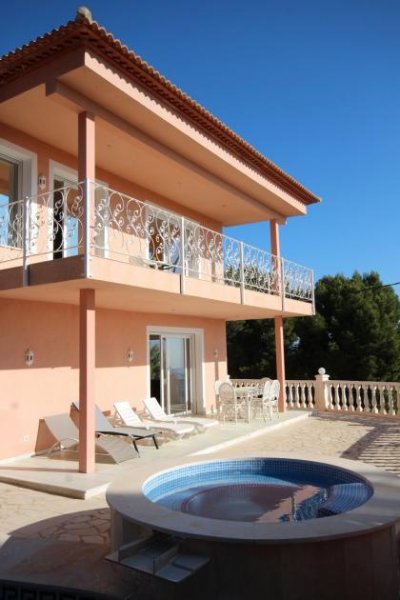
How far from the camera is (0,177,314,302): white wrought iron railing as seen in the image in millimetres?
8781

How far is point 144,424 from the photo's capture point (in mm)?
11602

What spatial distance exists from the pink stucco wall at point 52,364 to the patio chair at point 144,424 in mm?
739

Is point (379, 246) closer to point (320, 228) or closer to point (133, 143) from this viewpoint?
→ point (320, 228)

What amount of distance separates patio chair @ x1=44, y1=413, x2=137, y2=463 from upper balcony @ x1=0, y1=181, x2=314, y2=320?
8.79ft

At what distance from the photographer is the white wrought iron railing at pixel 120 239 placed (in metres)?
8.78

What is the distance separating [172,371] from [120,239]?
4.88m

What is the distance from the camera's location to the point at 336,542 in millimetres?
4043

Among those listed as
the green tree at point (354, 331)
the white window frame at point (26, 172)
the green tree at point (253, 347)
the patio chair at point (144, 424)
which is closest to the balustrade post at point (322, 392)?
the patio chair at point (144, 424)

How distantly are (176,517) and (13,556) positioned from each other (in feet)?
7.23

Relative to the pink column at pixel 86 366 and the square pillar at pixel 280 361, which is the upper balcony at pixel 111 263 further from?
the square pillar at pixel 280 361

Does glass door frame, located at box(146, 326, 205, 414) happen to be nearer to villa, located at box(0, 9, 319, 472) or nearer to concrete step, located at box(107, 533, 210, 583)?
villa, located at box(0, 9, 319, 472)

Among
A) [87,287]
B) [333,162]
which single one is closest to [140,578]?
[87,287]

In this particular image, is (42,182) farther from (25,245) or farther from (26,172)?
(25,245)

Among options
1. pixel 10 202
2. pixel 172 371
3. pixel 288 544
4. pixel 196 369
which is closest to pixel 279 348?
pixel 196 369
